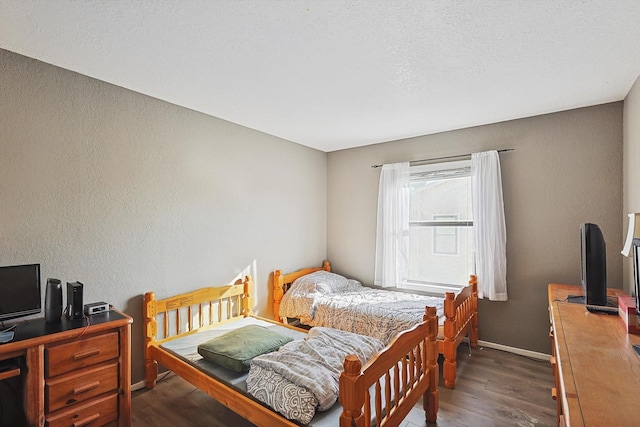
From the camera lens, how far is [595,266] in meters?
2.06

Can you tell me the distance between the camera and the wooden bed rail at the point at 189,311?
2.54 m

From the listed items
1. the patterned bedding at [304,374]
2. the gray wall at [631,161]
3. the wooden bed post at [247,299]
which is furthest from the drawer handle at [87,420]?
the gray wall at [631,161]

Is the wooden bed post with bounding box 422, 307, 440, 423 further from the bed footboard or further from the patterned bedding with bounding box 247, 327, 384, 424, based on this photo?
the bed footboard

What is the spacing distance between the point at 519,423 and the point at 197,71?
10.8ft

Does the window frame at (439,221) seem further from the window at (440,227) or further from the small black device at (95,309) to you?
the small black device at (95,309)

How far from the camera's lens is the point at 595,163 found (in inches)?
112

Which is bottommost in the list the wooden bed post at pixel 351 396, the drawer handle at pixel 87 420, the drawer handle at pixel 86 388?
the drawer handle at pixel 87 420

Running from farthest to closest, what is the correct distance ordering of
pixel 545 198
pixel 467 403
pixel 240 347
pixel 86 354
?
pixel 545 198 < pixel 467 403 < pixel 240 347 < pixel 86 354

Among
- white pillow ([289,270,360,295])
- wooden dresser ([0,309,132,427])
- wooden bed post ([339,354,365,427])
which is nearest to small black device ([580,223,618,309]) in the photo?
wooden bed post ([339,354,365,427])

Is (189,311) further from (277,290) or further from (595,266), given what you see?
(595,266)

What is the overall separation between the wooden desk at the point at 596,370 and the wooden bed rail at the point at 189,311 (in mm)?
2641

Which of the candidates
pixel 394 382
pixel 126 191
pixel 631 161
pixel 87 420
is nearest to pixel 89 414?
pixel 87 420

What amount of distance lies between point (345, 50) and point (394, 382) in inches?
77.8

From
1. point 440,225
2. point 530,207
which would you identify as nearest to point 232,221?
point 440,225
